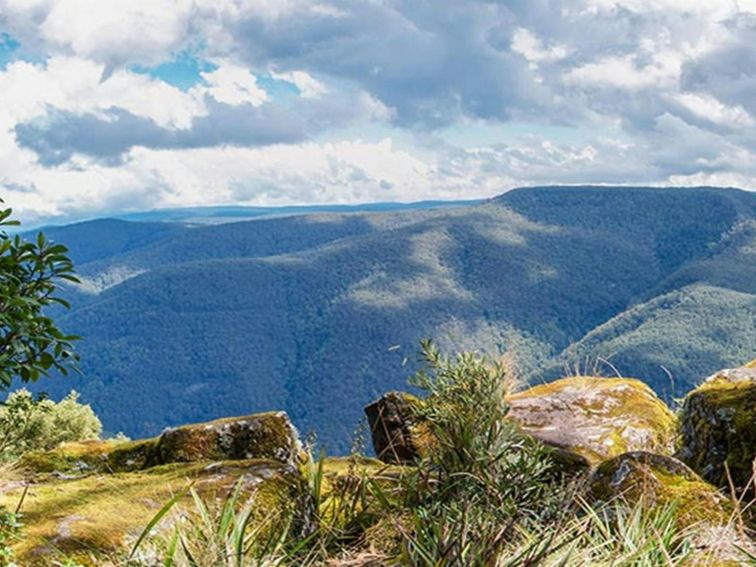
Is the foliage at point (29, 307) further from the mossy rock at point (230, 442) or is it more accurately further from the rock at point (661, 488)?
the mossy rock at point (230, 442)

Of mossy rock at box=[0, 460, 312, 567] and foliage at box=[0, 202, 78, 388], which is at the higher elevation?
foliage at box=[0, 202, 78, 388]

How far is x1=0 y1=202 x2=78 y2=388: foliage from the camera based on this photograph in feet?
17.6

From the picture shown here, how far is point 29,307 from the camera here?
542 centimetres

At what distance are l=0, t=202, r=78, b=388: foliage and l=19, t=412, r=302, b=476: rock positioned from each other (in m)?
4.37

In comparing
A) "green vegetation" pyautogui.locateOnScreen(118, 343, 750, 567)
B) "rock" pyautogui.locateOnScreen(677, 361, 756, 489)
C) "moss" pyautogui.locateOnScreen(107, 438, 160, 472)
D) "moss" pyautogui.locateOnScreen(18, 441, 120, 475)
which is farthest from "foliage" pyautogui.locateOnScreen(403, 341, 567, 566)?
"moss" pyautogui.locateOnScreen(18, 441, 120, 475)

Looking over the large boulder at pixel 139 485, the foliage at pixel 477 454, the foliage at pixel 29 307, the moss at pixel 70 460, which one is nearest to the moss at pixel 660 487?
the foliage at pixel 477 454

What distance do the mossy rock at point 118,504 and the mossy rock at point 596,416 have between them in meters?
5.11

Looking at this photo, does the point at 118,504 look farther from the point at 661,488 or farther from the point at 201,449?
the point at 661,488

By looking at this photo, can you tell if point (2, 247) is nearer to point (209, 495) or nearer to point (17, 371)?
point (17, 371)

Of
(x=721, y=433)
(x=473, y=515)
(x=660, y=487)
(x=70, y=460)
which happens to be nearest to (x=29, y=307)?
(x=473, y=515)

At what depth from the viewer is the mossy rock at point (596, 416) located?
1166 cm

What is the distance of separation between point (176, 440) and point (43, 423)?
30743 millimetres

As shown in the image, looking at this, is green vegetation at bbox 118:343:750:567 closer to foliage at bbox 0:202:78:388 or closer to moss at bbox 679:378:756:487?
foliage at bbox 0:202:78:388

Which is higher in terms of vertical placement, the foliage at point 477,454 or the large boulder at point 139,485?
the foliage at point 477,454
